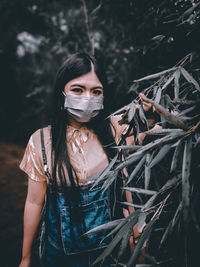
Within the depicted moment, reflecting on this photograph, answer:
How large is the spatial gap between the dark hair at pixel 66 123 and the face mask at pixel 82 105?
9 centimetres

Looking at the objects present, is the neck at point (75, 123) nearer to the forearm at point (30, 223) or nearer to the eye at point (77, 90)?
the eye at point (77, 90)

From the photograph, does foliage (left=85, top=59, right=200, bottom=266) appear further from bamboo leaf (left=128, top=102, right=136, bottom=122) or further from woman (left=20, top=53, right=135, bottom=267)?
woman (left=20, top=53, right=135, bottom=267)

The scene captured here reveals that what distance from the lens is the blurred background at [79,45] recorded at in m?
1.28

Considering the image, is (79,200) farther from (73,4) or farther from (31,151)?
(73,4)

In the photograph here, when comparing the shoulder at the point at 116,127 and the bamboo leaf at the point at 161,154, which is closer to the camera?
the bamboo leaf at the point at 161,154

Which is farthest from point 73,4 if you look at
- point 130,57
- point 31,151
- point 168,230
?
point 168,230

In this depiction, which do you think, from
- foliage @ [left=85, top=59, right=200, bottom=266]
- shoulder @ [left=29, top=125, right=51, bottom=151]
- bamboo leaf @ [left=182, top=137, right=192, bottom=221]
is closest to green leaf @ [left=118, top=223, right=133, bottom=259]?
foliage @ [left=85, top=59, right=200, bottom=266]

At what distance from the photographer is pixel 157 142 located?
0.67 metres

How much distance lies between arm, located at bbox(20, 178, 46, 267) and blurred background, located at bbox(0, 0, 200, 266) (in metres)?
1.00

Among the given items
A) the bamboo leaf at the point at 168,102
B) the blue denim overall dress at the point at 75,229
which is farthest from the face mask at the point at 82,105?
the bamboo leaf at the point at 168,102

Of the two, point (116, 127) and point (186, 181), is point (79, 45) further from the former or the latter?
point (186, 181)

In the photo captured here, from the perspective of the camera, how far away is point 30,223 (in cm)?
112

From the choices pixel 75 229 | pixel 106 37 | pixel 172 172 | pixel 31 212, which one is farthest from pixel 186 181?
pixel 106 37

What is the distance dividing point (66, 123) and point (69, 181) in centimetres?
39
